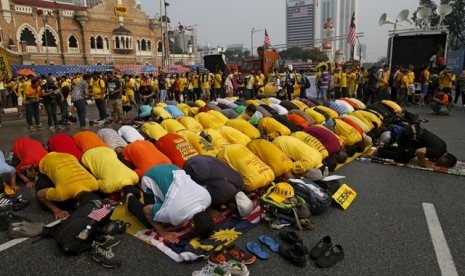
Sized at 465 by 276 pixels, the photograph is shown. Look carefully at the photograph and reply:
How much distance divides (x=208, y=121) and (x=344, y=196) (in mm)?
4146

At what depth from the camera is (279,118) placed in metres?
7.58

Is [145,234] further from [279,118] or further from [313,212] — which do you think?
[279,118]

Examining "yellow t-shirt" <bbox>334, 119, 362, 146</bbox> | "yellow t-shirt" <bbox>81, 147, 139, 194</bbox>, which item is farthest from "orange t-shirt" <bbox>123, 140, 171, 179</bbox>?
"yellow t-shirt" <bbox>334, 119, 362, 146</bbox>

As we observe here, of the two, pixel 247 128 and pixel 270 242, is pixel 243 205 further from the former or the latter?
pixel 247 128

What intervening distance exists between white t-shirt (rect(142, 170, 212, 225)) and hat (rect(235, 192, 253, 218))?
0.62 m

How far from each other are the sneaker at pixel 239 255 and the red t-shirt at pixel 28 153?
148 inches

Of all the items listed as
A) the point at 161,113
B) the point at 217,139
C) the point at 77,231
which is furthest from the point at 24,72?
the point at 77,231

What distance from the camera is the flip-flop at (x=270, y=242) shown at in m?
3.63

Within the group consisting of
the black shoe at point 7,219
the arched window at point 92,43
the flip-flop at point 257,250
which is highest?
the arched window at point 92,43

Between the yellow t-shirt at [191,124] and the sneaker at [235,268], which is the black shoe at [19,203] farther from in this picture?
the yellow t-shirt at [191,124]

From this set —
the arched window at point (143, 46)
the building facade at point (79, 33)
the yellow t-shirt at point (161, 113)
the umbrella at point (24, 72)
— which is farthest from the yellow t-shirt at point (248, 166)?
the arched window at point (143, 46)

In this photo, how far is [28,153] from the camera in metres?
5.49

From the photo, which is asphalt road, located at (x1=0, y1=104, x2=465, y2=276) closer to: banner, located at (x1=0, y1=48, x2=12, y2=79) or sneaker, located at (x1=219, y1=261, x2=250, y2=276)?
sneaker, located at (x1=219, y1=261, x2=250, y2=276)

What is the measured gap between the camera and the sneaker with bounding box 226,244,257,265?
3340 millimetres
